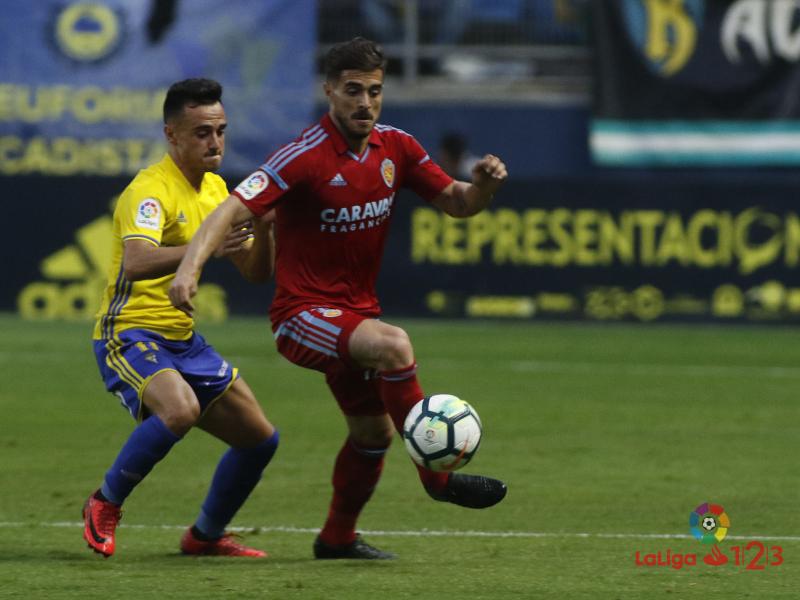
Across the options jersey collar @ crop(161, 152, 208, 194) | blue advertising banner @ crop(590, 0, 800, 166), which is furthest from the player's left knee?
blue advertising banner @ crop(590, 0, 800, 166)

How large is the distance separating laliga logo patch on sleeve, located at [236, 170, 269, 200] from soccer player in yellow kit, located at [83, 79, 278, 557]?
5.1 inches

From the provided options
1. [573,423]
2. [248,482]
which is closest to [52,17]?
[573,423]

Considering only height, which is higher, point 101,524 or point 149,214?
point 149,214

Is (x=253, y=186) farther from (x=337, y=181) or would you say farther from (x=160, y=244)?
(x=160, y=244)

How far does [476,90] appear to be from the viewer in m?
24.2

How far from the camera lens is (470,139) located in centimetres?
2405

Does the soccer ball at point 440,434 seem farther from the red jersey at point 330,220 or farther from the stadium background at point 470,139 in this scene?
the stadium background at point 470,139

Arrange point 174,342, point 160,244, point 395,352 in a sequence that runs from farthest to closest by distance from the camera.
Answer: point 174,342
point 160,244
point 395,352

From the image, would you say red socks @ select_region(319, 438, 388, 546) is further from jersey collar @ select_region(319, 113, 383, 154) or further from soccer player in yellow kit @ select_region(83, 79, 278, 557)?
jersey collar @ select_region(319, 113, 383, 154)

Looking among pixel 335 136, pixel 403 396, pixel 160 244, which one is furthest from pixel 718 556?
pixel 160 244

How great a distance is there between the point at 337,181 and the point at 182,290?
0.95 metres

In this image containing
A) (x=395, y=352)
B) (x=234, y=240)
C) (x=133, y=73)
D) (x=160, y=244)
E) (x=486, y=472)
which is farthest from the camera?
(x=133, y=73)

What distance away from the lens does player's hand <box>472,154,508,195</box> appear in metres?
7.09

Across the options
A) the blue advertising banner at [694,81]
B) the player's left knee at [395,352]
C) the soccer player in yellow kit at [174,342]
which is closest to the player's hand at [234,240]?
the soccer player in yellow kit at [174,342]
